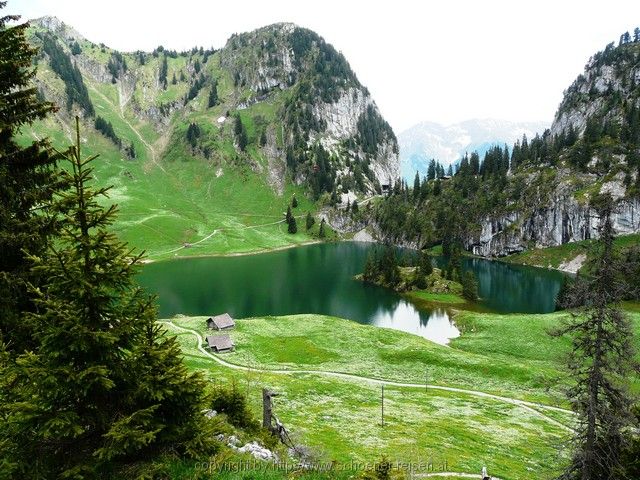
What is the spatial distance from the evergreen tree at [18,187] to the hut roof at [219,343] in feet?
179

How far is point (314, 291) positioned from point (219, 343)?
2735 inches

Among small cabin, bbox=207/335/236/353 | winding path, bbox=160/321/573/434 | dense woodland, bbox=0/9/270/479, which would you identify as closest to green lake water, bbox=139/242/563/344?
winding path, bbox=160/321/573/434

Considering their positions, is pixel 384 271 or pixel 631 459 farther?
pixel 384 271

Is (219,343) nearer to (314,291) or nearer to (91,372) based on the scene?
(91,372)

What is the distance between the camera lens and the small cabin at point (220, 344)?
70.0m

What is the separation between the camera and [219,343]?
70625mm

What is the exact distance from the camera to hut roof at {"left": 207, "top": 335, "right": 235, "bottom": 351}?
7006 cm

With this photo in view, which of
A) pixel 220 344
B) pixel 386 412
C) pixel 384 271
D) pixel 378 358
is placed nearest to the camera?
pixel 386 412

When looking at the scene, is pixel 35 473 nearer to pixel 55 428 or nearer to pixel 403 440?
pixel 55 428

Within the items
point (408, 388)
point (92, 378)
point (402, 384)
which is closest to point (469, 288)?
point (402, 384)

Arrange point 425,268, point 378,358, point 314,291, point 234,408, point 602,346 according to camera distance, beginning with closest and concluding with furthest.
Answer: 1. point 602,346
2. point 234,408
3. point 378,358
4. point 314,291
5. point 425,268

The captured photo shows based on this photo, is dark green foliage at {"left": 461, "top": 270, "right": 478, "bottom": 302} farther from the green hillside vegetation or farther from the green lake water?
the green hillside vegetation

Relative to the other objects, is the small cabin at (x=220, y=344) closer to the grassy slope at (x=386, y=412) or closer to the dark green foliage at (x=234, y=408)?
the grassy slope at (x=386, y=412)

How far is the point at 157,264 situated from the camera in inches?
6924
